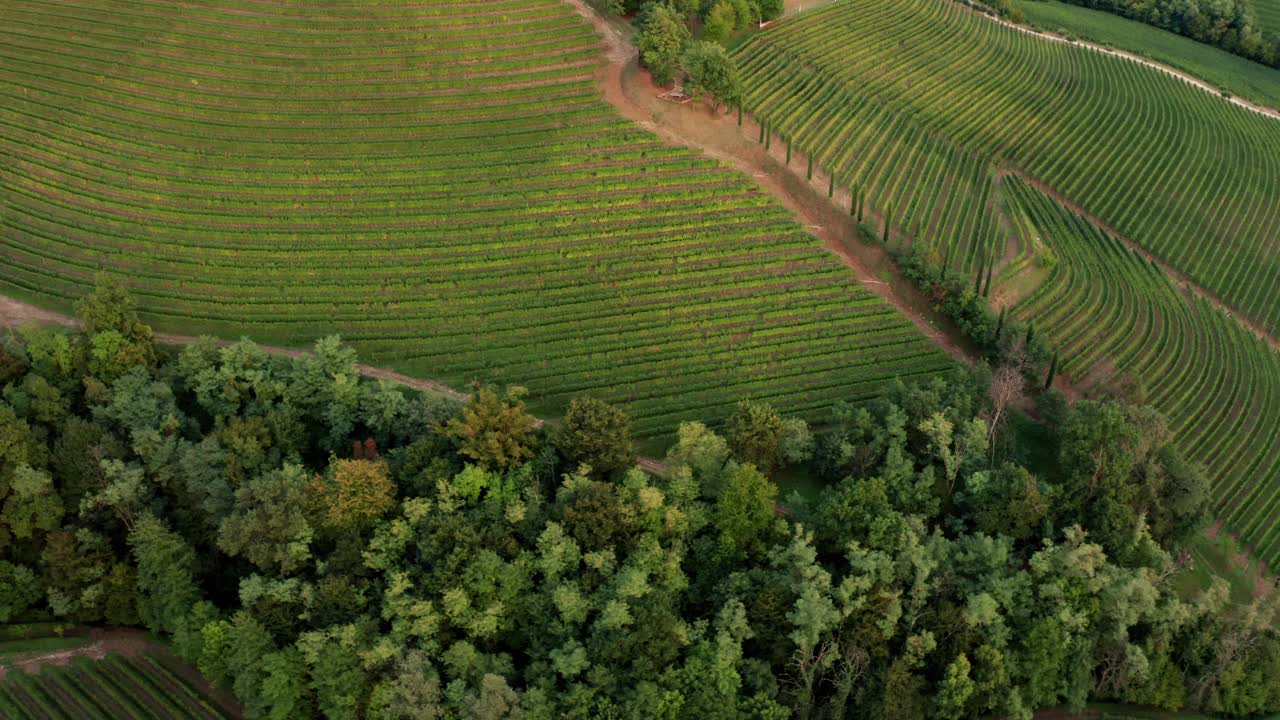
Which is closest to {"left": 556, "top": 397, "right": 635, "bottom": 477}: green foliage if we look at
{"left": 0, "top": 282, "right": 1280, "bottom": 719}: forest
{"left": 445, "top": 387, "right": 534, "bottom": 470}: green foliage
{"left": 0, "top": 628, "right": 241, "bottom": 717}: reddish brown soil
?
{"left": 0, "top": 282, "right": 1280, "bottom": 719}: forest

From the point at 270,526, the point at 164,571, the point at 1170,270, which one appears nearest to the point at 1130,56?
the point at 1170,270

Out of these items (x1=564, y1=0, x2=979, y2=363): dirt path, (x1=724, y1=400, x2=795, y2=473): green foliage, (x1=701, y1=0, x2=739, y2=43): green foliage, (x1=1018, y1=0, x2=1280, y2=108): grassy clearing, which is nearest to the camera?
(x1=724, y1=400, x2=795, y2=473): green foliage

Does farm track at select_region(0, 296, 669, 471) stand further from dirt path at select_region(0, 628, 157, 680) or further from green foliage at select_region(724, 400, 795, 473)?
dirt path at select_region(0, 628, 157, 680)

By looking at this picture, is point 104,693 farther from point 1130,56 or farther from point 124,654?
point 1130,56

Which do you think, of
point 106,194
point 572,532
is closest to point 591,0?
point 106,194

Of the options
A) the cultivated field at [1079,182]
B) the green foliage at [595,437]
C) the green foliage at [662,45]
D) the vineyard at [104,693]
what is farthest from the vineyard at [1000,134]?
the vineyard at [104,693]

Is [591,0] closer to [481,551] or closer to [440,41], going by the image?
[440,41]

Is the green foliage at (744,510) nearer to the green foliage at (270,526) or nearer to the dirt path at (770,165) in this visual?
the dirt path at (770,165)
